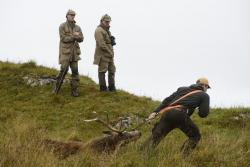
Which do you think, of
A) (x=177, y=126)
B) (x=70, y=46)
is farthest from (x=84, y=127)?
(x=177, y=126)

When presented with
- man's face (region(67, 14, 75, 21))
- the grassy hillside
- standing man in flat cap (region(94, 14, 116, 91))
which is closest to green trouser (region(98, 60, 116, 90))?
standing man in flat cap (region(94, 14, 116, 91))

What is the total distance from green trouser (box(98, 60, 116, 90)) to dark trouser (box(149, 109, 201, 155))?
19.7 feet

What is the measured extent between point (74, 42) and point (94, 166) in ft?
25.3

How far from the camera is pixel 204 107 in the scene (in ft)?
32.8

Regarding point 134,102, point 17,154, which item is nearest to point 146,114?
point 134,102

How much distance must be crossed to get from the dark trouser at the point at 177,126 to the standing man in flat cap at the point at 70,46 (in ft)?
20.2

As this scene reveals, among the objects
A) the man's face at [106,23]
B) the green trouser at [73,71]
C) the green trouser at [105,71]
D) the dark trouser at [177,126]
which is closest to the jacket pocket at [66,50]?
the green trouser at [73,71]

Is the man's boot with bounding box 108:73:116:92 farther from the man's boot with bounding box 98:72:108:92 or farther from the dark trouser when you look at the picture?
the dark trouser

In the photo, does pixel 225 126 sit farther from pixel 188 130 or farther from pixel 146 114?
pixel 188 130

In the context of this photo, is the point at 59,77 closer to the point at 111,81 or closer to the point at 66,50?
the point at 66,50

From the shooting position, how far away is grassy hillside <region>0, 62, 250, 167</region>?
8789mm

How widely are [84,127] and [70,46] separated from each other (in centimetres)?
305

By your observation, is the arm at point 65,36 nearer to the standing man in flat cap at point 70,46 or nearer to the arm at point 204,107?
the standing man in flat cap at point 70,46

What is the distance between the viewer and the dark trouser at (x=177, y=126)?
32.6 ft
